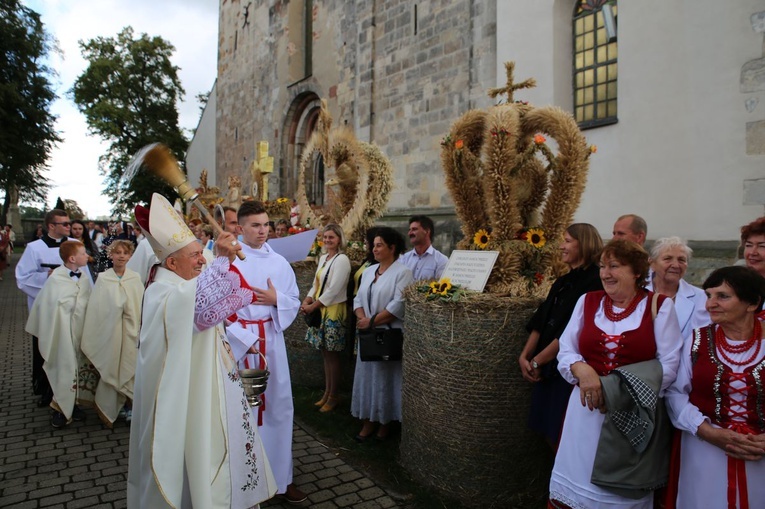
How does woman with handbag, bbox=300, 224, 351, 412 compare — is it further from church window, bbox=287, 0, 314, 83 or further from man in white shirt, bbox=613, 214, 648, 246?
church window, bbox=287, 0, 314, 83

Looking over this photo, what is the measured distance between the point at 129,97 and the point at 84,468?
3414 cm

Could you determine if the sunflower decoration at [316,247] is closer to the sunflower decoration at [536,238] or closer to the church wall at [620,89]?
the sunflower decoration at [536,238]

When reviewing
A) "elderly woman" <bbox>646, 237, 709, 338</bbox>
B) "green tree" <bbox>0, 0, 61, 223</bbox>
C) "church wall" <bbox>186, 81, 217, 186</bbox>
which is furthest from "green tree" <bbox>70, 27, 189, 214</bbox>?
"elderly woman" <bbox>646, 237, 709, 338</bbox>

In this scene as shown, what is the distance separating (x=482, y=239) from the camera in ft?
14.0

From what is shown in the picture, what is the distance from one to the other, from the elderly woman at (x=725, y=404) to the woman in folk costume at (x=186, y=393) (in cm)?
215

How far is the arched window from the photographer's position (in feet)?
24.8

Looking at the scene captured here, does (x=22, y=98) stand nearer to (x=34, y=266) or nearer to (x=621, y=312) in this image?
(x=34, y=266)

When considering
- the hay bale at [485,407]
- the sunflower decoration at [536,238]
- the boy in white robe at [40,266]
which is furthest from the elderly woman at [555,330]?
the boy in white robe at [40,266]

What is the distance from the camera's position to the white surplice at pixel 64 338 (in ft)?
16.9

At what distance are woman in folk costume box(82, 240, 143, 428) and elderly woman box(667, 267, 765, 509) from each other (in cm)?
477

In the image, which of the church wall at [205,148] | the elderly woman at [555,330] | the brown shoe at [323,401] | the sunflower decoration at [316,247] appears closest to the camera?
the elderly woman at [555,330]

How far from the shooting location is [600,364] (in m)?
2.66

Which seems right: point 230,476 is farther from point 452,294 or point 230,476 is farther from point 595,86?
point 595,86

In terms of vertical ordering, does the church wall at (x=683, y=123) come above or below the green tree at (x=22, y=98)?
below
